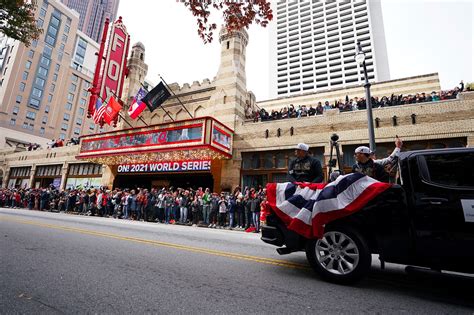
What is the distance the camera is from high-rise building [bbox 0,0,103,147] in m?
54.8

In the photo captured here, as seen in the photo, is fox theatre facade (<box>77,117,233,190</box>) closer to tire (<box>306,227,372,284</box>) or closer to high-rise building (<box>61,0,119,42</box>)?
tire (<box>306,227,372,284</box>)

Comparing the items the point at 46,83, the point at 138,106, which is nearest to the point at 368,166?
the point at 138,106

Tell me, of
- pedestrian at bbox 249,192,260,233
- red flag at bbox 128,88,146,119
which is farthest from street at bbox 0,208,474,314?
red flag at bbox 128,88,146,119

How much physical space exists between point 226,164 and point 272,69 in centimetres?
Answer: 8743

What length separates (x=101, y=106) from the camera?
2194 cm

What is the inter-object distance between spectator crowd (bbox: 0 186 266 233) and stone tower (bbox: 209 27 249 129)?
695 centimetres

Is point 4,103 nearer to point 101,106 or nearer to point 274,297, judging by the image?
point 101,106

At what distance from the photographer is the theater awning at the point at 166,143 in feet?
55.5

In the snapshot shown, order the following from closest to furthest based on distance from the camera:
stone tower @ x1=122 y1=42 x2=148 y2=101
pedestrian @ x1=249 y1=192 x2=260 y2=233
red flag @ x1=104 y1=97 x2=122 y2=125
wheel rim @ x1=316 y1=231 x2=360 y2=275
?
wheel rim @ x1=316 y1=231 x2=360 y2=275
pedestrian @ x1=249 y1=192 x2=260 y2=233
red flag @ x1=104 y1=97 x2=122 y2=125
stone tower @ x1=122 y1=42 x2=148 y2=101

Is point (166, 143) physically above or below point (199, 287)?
above

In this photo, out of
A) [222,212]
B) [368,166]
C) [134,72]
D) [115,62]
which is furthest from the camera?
[134,72]

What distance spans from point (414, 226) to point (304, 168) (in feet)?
7.08

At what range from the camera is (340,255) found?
11.3 feet

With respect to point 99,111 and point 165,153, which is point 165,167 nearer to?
point 165,153
